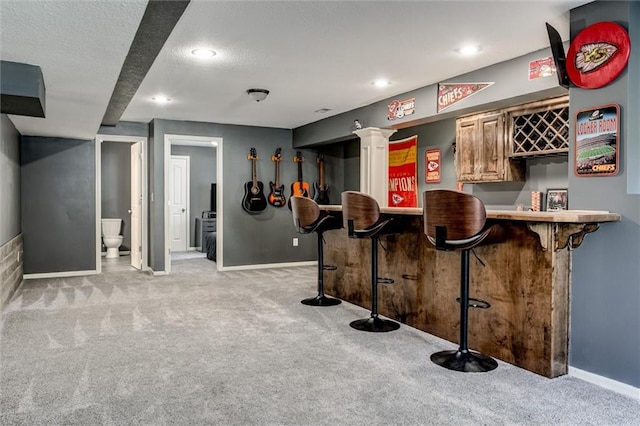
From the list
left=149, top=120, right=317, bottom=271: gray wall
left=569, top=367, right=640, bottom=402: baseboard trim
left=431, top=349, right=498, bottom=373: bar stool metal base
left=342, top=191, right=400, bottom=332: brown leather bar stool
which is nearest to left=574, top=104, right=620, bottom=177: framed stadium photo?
left=569, top=367, right=640, bottom=402: baseboard trim

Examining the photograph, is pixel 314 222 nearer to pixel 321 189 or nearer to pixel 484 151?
pixel 484 151

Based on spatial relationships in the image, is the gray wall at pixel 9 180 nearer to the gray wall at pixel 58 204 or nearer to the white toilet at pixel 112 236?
the gray wall at pixel 58 204

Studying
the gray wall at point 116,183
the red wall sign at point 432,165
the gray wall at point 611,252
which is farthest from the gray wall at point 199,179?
the gray wall at point 611,252

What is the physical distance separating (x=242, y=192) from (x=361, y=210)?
3.84 m

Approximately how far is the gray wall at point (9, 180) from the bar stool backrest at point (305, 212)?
295cm

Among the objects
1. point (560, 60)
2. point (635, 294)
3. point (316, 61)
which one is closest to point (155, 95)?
point (316, 61)

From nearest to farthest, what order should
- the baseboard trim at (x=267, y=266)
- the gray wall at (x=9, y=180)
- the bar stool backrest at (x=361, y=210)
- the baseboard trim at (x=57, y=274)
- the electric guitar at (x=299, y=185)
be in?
the bar stool backrest at (x=361, y=210)
the gray wall at (x=9, y=180)
the baseboard trim at (x=57, y=274)
the baseboard trim at (x=267, y=266)
the electric guitar at (x=299, y=185)

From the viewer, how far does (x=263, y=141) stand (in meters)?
7.29

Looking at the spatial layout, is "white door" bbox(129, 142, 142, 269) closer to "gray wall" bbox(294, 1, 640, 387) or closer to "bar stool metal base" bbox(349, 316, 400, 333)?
"bar stool metal base" bbox(349, 316, 400, 333)

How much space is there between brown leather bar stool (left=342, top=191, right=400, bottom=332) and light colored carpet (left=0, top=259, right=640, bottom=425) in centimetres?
14

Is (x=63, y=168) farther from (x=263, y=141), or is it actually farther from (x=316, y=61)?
(x=316, y=61)

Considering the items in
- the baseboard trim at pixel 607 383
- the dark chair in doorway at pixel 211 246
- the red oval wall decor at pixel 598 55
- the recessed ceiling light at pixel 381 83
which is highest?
the recessed ceiling light at pixel 381 83

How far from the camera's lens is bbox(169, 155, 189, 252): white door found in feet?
31.2

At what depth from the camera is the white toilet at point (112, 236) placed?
8.35 m
